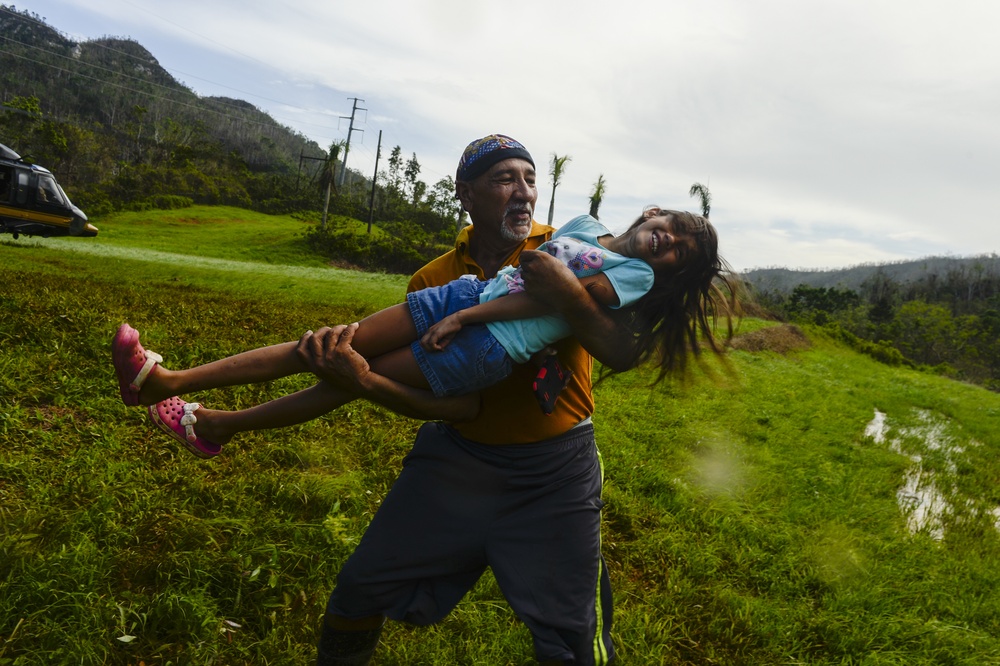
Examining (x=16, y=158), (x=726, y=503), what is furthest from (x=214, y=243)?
(x=726, y=503)

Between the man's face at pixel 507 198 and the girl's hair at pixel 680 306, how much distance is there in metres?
0.60

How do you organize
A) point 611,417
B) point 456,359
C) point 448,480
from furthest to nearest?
1. point 611,417
2. point 448,480
3. point 456,359

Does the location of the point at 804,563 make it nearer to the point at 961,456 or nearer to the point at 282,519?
the point at 282,519

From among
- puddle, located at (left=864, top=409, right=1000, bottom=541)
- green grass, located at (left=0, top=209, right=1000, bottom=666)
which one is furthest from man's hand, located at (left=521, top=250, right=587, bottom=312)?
puddle, located at (left=864, top=409, right=1000, bottom=541)

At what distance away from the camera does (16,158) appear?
19.0m

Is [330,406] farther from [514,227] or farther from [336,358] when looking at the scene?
[514,227]

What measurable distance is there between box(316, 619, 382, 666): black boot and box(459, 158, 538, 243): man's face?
5.60ft

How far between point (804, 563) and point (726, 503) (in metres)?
0.96

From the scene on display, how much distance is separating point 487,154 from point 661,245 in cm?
87

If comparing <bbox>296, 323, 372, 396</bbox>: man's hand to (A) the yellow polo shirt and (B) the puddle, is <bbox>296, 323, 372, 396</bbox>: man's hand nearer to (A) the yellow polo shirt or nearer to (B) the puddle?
(A) the yellow polo shirt

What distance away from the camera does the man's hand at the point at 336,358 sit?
1.86 metres

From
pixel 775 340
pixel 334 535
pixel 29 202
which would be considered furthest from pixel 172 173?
pixel 334 535

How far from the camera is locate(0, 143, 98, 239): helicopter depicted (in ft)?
60.8

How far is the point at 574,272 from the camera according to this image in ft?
→ 6.89
